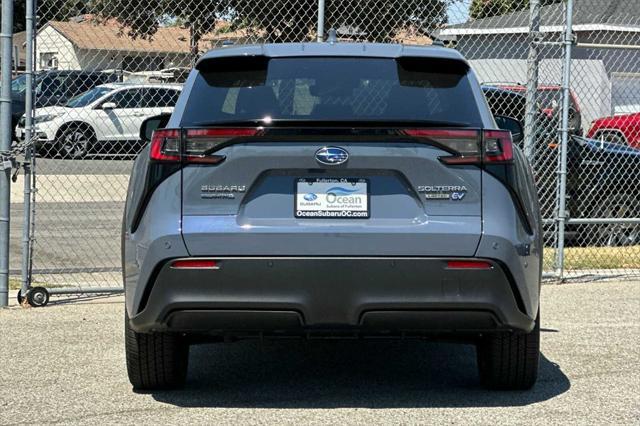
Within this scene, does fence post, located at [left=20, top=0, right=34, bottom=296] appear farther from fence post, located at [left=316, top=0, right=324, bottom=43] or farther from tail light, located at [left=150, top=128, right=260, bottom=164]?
tail light, located at [left=150, top=128, right=260, bottom=164]

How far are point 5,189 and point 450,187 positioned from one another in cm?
442

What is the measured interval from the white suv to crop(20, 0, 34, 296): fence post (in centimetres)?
352

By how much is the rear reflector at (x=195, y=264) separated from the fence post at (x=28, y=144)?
12.1ft

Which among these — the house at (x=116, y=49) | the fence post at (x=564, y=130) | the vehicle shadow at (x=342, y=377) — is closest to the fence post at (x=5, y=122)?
the vehicle shadow at (x=342, y=377)

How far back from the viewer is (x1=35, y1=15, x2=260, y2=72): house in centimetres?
1195

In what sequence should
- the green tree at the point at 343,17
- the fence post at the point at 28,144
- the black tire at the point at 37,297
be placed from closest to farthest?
1. the fence post at the point at 28,144
2. the black tire at the point at 37,297
3. the green tree at the point at 343,17

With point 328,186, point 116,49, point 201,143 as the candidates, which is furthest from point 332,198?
point 116,49

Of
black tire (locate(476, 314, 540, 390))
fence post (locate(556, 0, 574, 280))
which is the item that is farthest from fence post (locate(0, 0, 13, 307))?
fence post (locate(556, 0, 574, 280))

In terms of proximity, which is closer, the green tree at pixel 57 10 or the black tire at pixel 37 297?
the black tire at pixel 37 297

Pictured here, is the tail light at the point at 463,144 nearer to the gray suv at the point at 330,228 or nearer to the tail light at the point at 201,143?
the gray suv at the point at 330,228

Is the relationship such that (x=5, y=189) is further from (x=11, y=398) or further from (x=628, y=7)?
(x=628, y=7)

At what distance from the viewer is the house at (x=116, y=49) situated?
39.2 feet

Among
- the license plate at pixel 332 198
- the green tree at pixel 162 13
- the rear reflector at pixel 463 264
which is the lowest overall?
the green tree at pixel 162 13

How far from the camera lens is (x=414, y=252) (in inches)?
199
